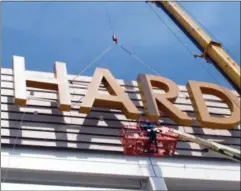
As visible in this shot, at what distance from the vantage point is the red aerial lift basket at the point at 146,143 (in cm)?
2058

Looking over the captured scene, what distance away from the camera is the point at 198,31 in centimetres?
2536

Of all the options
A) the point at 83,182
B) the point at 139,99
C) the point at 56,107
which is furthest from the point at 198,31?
the point at 83,182

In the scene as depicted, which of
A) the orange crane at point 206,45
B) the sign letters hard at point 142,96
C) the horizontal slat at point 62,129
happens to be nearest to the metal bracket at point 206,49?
the orange crane at point 206,45

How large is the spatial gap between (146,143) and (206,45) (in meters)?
6.36

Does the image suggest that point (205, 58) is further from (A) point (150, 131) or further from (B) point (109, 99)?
(A) point (150, 131)

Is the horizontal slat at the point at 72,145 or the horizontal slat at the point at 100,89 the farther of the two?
the horizontal slat at the point at 100,89

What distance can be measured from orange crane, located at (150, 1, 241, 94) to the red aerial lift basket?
3.69 meters

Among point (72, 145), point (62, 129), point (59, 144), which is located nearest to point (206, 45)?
point (62, 129)

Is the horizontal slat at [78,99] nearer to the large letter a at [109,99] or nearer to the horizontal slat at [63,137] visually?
the large letter a at [109,99]

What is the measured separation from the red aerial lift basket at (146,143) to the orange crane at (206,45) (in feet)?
12.1

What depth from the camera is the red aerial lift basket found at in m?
20.6

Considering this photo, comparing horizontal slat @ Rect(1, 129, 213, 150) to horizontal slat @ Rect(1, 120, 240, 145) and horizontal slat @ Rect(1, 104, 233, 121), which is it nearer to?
horizontal slat @ Rect(1, 120, 240, 145)

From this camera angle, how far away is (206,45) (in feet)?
79.9

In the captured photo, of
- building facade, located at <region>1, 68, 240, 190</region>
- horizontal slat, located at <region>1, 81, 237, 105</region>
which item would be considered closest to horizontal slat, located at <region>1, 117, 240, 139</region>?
building facade, located at <region>1, 68, 240, 190</region>
